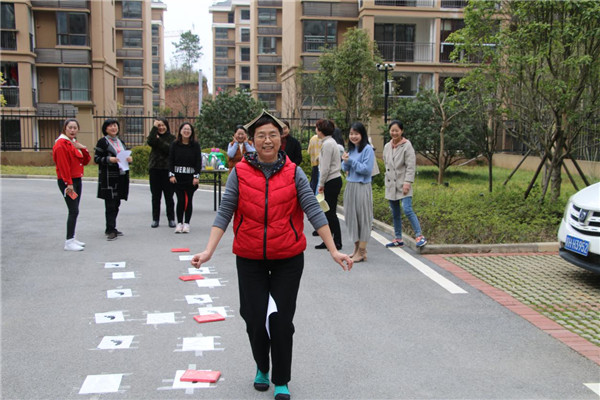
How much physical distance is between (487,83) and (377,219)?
3767 millimetres

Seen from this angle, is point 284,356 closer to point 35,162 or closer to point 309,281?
point 309,281

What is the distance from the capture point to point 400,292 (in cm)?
694

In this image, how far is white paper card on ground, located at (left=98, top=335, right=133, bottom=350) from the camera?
5.04 meters

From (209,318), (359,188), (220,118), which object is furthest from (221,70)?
(209,318)

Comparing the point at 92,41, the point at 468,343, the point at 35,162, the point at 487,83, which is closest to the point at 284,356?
the point at 468,343

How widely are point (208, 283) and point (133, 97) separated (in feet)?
203

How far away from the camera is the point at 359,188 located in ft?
27.3

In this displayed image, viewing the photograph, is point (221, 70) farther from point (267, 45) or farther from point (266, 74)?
point (266, 74)

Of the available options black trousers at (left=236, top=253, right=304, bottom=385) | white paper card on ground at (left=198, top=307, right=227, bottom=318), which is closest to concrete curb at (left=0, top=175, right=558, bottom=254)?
white paper card on ground at (left=198, top=307, right=227, bottom=318)

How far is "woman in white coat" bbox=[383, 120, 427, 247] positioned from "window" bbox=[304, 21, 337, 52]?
33.4 metres

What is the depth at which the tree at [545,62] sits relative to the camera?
36.9 feet

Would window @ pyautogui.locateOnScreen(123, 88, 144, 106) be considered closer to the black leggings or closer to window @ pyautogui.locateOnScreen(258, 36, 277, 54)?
window @ pyautogui.locateOnScreen(258, 36, 277, 54)

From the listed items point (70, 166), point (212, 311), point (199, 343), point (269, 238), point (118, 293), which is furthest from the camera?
point (70, 166)

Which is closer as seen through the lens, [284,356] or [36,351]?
[284,356]
